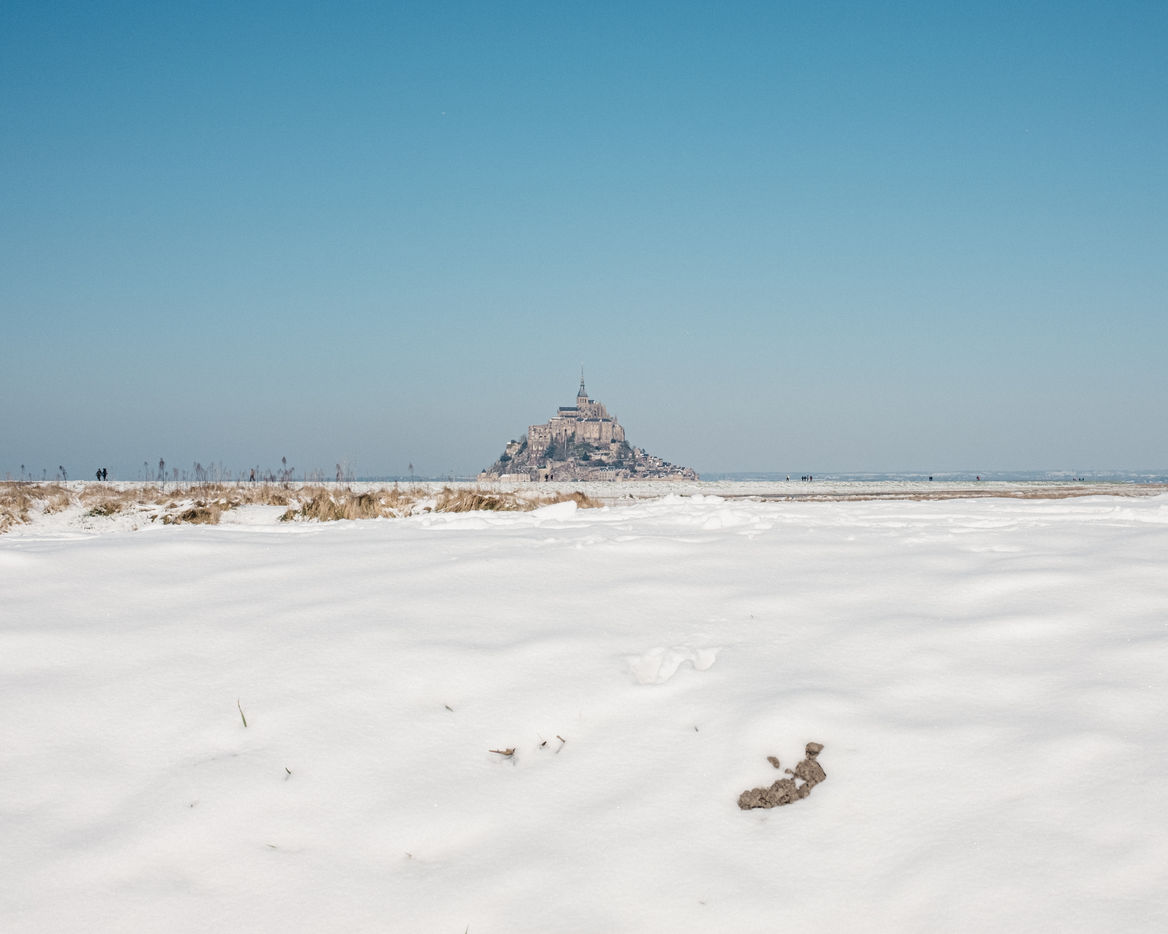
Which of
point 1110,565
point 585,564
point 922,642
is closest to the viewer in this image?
point 922,642

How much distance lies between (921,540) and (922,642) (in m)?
1.66

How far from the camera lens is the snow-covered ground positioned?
5.07 ft

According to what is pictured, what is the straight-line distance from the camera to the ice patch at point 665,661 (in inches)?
90.5

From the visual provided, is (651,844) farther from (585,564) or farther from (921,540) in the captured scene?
(921,540)

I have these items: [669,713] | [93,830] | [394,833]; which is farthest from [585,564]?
[93,830]

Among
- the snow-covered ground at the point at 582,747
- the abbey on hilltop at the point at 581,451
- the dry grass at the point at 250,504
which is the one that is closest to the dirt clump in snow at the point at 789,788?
the snow-covered ground at the point at 582,747

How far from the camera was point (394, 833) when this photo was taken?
5.70 ft

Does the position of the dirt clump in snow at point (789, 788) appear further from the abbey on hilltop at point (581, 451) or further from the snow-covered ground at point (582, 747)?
the abbey on hilltop at point (581, 451)

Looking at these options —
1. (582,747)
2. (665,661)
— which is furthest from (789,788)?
(665,661)

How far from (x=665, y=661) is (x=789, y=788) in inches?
23.5

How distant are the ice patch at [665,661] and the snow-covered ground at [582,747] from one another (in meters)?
0.01

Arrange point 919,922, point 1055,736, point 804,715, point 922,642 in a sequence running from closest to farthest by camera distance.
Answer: point 919,922 < point 1055,736 < point 804,715 < point 922,642

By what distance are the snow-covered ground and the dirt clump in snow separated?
28 mm

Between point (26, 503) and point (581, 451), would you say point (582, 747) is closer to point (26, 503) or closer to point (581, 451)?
point (26, 503)
